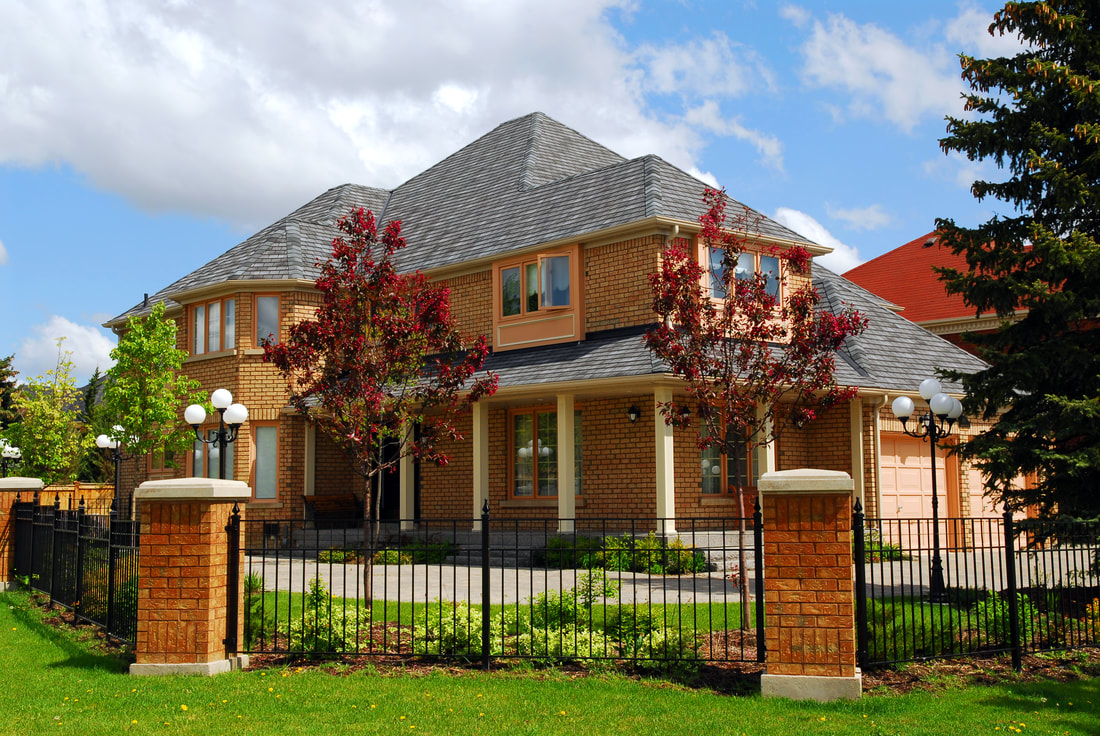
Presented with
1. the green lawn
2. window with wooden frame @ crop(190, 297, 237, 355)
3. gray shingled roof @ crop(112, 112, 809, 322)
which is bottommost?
the green lawn

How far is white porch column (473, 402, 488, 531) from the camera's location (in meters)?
19.9

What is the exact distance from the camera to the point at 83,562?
1139 centimetres

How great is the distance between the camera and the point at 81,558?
1140cm

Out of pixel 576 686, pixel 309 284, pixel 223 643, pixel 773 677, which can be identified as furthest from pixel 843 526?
pixel 309 284

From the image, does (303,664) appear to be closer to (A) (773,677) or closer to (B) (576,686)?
(B) (576,686)

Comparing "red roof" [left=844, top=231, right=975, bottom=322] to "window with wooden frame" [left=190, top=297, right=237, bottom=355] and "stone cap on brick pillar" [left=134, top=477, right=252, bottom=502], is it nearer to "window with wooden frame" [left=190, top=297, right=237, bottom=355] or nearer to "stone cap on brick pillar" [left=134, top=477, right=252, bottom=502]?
"window with wooden frame" [left=190, top=297, right=237, bottom=355]

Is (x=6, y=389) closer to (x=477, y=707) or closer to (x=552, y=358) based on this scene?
(x=552, y=358)

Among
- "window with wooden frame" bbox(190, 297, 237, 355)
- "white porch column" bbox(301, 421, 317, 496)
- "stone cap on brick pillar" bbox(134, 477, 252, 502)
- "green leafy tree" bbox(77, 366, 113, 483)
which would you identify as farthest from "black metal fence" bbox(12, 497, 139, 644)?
"green leafy tree" bbox(77, 366, 113, 483)

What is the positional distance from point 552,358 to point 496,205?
5.99 metres

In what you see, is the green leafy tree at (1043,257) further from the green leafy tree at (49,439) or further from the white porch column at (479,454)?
the green leafy tree at (49,439)

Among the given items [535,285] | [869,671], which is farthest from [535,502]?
[869,671]

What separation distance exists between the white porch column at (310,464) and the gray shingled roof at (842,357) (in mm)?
5750

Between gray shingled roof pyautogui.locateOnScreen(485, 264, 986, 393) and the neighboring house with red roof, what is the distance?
20.8ft

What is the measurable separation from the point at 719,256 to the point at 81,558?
41.2 feet
